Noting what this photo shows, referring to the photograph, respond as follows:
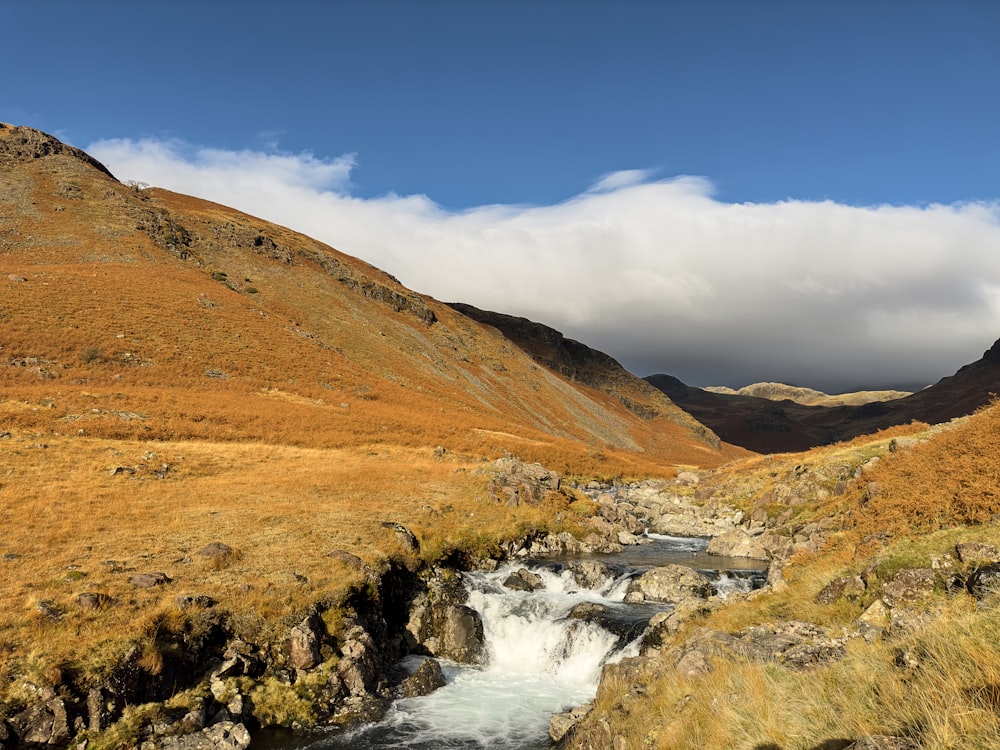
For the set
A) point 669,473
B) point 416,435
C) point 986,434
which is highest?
point 986,434

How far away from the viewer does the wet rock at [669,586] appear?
23.1m

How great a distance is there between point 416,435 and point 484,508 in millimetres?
27169

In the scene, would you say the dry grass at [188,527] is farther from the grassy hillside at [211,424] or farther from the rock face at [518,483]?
the rock face at [518,483]

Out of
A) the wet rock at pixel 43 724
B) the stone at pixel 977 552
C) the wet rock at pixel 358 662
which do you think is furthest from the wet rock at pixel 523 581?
the stone at pixel 977 552

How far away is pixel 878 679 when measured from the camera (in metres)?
7.14

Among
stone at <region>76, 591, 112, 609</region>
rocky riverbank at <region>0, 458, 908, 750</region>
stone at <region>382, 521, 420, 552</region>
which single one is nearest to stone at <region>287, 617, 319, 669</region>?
rocky riverbank at <region>0, 458, 908, 750</region>

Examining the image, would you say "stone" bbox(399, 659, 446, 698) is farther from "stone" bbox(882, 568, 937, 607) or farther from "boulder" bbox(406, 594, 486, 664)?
"stone" bbox(882, 568, 937, 607)

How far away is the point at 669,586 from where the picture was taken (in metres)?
23.6

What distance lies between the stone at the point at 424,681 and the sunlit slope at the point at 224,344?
1383 inches

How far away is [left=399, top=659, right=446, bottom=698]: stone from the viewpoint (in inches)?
678

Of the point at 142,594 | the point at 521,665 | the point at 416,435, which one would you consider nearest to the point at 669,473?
the point at 416,435

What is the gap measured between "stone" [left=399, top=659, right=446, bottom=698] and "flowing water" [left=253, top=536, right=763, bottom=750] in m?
0.26

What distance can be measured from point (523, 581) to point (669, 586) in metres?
6.95

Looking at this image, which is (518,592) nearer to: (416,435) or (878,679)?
(878,679)
